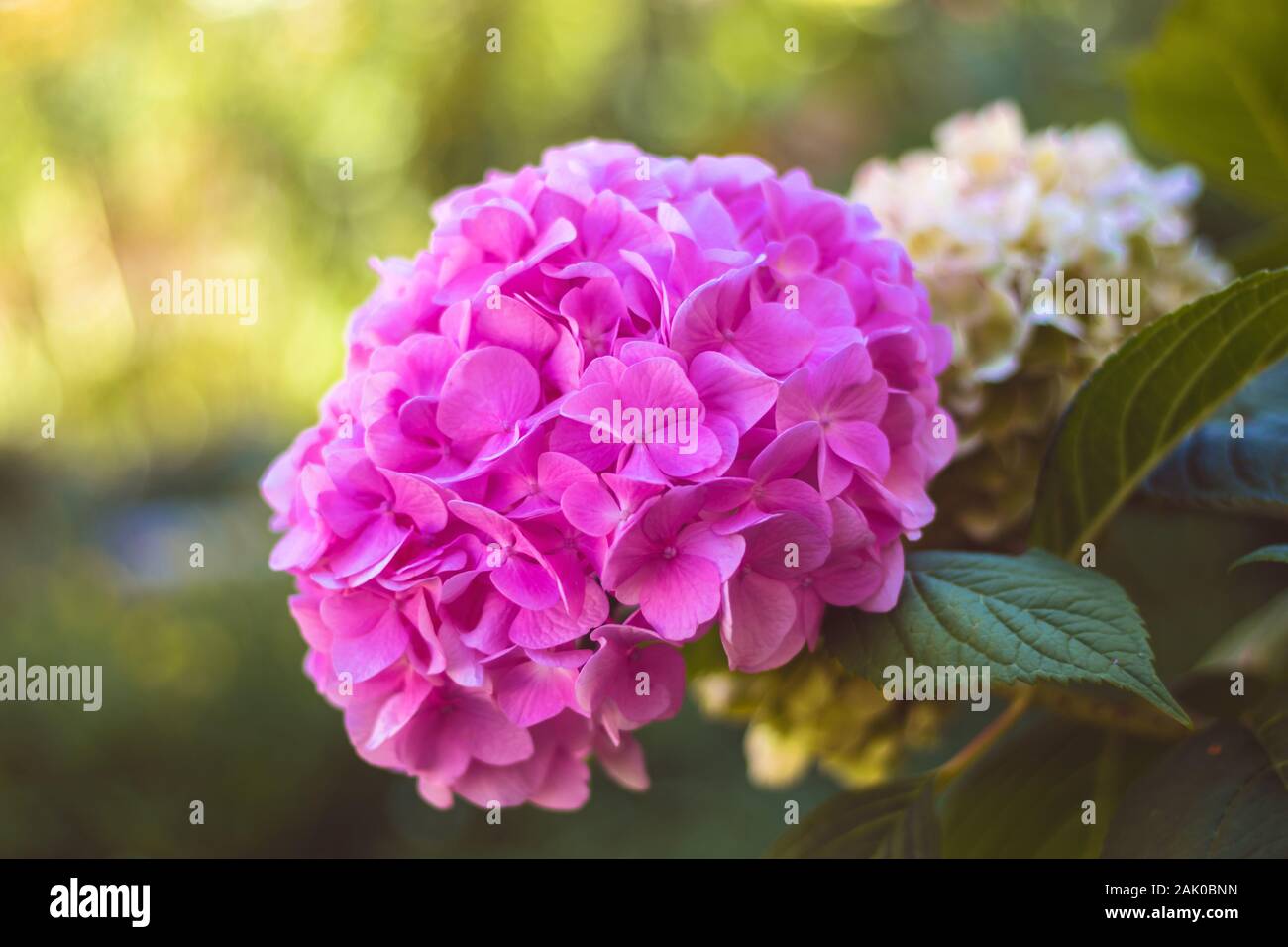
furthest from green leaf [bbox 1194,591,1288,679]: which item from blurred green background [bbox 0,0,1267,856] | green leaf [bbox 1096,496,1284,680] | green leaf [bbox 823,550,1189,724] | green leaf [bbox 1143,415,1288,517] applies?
blurred green background [bbox 0,0,1267,856]

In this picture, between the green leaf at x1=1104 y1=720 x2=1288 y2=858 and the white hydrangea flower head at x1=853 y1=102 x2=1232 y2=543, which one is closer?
the green leaf at x1=1104 y1=720 x2=1288 y2=858

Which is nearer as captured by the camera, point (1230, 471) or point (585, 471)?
point (585, 471)

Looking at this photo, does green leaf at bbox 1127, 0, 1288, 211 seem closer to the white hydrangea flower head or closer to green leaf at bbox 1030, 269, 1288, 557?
the white hydrangea flower head

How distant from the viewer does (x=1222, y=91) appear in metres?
0.75

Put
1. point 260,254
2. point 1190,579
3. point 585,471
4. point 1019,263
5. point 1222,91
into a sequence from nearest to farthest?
1. point 585,471
2. point 1019,263
3. point 1222,91
4. point 1190,579
5. point 260,254

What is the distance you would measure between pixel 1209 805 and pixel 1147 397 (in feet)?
0.64

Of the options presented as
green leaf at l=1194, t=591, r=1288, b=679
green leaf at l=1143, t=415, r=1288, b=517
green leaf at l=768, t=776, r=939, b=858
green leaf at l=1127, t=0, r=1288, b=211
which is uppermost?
green leaf at l=1127, t=0, r=1288, b=211

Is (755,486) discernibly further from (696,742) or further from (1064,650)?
(696,742)

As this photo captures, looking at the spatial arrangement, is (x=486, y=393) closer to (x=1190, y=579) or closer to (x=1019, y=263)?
(x=1019, y=263)

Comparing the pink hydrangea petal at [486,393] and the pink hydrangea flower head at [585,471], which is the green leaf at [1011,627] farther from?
the pink hydrangea petal at [486,393]

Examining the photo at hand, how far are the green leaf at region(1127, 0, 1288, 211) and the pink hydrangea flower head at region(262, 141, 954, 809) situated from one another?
1.32 feet

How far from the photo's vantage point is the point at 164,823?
7.20 ft

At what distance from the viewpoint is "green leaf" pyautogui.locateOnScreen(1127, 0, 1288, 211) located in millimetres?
729

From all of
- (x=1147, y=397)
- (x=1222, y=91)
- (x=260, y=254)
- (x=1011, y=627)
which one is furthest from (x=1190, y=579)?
(x=260, y=254)
